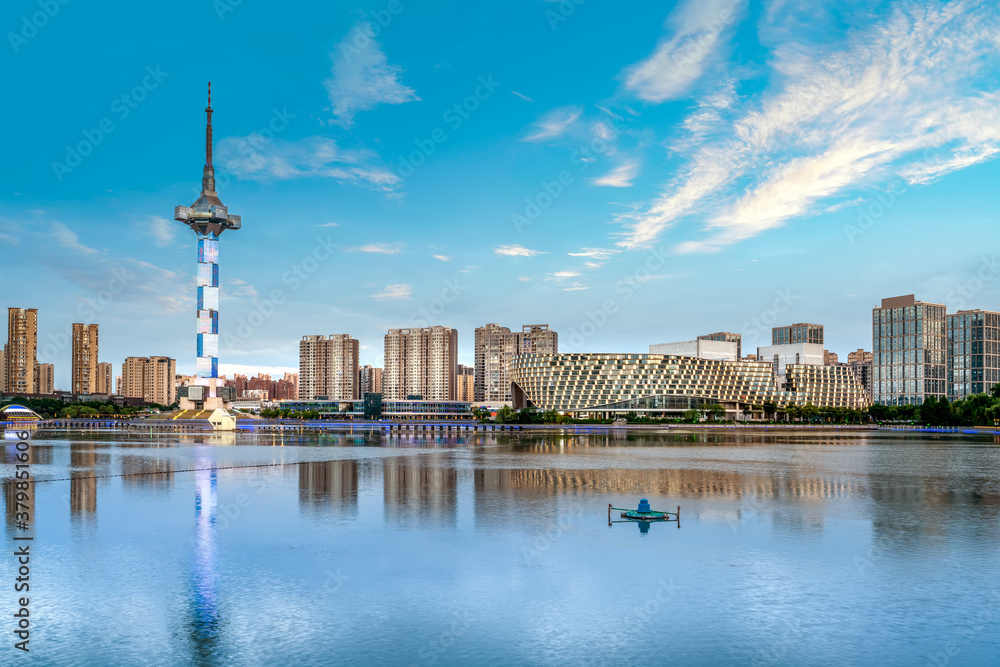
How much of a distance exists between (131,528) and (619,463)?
4708 centimetres

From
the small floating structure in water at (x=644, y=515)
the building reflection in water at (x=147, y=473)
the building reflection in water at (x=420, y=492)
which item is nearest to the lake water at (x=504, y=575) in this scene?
the building reflection in water at (x=420, y=492)

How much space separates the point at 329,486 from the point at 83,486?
1627 cm

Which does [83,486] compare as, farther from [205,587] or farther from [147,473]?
[205,587]

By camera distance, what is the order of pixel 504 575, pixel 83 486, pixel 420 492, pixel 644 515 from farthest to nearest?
pixel 83 486 < pixel 420 492 < pixel 644 515 < pixel 504 575

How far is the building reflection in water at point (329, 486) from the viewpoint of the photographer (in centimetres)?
4097

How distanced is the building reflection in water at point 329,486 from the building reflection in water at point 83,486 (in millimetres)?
10948

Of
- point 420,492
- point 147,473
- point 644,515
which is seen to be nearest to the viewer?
point 644,515

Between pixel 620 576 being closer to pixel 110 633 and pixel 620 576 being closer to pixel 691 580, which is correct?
pixel 691 580

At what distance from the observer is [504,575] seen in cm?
2517

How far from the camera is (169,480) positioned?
178ft

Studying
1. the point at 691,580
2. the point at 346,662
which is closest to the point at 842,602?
the point at 691,580

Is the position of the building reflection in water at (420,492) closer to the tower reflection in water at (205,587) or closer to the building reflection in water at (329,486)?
the building reflection in water at (329,486)

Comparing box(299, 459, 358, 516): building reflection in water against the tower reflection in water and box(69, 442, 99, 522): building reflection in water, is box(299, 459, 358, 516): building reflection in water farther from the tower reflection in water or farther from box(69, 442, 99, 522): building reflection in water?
box(69, 442, 99, 522): building reflection in water

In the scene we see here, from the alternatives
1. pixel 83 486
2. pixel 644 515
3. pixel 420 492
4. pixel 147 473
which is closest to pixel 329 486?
pixel 420 492
